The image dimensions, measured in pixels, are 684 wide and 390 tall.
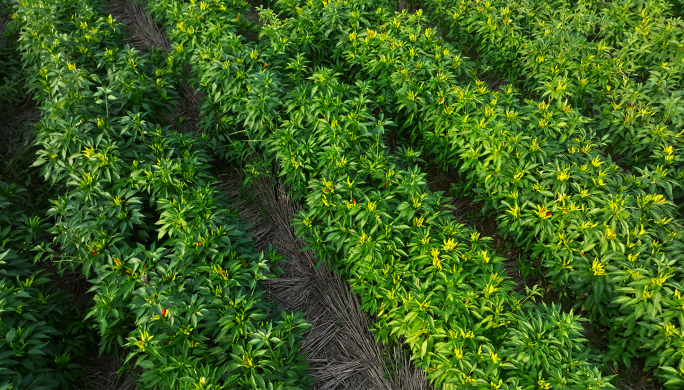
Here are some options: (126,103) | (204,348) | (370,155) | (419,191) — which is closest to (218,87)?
(126,103)

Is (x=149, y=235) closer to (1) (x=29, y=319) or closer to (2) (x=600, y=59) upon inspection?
(1) (x=29, y=319)

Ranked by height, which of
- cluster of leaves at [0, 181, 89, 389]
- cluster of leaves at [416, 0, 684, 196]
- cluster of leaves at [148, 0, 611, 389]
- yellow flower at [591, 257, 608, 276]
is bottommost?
cluster of leaves at [0, 181, 89, 389]

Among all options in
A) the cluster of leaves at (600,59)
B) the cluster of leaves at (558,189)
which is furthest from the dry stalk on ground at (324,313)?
the cluster of leaves at (600,59)

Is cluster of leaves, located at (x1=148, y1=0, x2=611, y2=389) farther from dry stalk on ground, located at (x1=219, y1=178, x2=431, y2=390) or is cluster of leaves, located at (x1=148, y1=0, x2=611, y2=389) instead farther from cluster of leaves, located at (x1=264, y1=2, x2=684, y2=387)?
cluster of leaves, located at (x1=264, y1=2, x2=684, y2=387)

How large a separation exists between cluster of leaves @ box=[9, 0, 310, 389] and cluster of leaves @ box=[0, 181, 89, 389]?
0.25 meters

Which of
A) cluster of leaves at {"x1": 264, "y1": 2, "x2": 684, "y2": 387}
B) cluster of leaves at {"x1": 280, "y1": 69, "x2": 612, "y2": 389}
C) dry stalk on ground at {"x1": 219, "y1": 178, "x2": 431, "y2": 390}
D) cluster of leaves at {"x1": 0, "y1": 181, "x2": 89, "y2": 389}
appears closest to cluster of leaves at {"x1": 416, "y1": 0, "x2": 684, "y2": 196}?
cluster of leaves at {"x1": 264, "y1": 2, "x2": 684, "y2": 387}

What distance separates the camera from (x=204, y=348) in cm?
235

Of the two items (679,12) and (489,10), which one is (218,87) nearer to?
(489,10)

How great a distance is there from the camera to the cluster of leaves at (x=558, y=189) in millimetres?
2797

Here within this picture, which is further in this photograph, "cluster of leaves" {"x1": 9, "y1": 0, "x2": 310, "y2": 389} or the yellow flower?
the yellow flower

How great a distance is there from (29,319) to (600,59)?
5633 millimetres

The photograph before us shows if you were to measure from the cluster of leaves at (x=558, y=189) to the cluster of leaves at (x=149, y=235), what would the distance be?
193 centimetres

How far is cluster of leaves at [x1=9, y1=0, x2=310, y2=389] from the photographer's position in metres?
2.32

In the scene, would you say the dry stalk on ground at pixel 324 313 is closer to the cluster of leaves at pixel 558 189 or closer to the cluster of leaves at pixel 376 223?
the cluster of leaves at pixel 376 223
